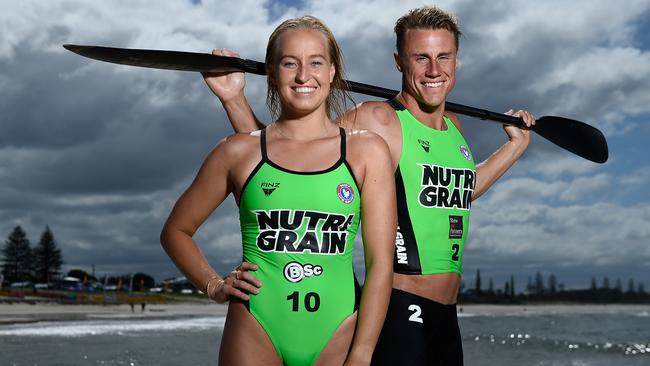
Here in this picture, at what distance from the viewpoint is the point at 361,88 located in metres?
4.11

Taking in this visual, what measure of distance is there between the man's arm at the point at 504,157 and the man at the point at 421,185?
1.77 feet

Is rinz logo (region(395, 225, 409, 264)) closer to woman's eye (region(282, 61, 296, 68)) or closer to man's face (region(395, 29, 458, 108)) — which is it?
man's face (region(395, 29, 458, 108))

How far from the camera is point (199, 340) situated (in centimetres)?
3019

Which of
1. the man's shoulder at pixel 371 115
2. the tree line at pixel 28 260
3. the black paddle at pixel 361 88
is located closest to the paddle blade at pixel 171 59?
the black paddle at pixel 361 88

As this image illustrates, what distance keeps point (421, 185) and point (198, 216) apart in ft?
3.86

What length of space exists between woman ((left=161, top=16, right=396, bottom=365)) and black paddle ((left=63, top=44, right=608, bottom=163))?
35 cm

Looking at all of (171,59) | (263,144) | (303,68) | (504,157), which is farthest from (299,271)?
(504,157)

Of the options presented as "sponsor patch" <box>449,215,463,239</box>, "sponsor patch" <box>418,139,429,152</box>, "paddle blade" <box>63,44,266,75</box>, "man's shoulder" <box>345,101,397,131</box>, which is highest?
"paddle blade" <box>63,44,266,75</box>

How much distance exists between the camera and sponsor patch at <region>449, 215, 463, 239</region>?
3771 millimetres

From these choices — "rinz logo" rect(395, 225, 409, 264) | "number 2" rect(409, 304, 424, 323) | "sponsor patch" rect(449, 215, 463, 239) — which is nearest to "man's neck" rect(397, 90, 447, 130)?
"sponsor patch" rect(449, 215, 463, 239)

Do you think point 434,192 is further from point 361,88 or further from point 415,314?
point 361,88

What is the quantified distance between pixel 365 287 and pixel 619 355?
1174 inches

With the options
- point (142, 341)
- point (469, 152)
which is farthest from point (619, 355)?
point (469, 152)

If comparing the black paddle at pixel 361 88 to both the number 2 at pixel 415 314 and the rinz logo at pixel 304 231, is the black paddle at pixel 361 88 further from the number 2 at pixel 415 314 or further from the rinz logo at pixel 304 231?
the number 2 at pixel 415 314
